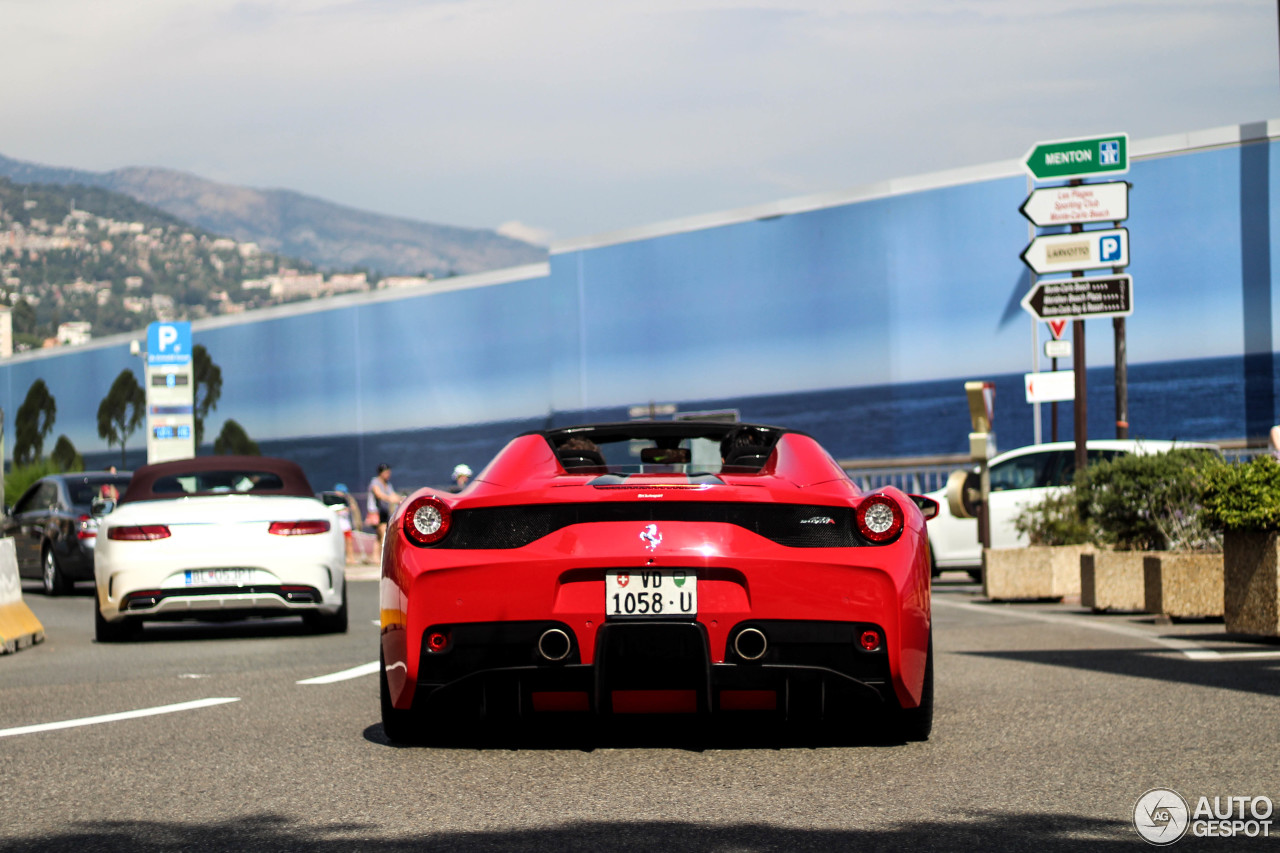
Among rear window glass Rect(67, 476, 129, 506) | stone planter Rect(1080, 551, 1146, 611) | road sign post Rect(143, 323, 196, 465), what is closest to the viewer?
stone planter Rect(1080, 551, 1146, 611)

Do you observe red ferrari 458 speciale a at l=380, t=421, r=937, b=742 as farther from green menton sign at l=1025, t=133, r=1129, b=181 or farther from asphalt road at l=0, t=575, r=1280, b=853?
green menton sign at l=1025, t=133, r=1129, b=181

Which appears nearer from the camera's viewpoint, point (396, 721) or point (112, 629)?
point (396, 721)

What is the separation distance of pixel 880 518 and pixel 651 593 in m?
0.89

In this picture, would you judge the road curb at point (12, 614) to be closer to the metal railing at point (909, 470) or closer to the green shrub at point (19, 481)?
the metal railing at point (909, 470)

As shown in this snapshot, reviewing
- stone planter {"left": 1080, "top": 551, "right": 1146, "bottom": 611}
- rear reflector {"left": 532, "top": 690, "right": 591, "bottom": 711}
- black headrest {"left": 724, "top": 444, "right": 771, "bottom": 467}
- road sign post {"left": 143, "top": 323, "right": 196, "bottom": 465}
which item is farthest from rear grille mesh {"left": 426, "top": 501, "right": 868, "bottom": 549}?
road sign post {"left": 143, "top": 323, "right": 196, "bottom": 465}

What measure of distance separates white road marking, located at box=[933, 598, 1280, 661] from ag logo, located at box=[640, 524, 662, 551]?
469 centimetres

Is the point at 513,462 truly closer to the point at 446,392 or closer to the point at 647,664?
the point at 647,664

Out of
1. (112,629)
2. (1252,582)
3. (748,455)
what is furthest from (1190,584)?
(112,629)

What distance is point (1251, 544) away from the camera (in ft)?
32.8

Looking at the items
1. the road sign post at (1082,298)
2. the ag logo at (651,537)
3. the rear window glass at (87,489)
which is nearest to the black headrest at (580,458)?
the ag logo at (651,537)

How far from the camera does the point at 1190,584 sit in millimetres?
11852

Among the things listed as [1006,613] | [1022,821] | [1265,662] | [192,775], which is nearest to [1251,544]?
[1265,662]

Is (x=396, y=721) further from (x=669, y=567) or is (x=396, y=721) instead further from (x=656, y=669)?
(x=669, y=567)

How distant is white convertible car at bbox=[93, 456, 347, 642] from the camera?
38.4 ft
